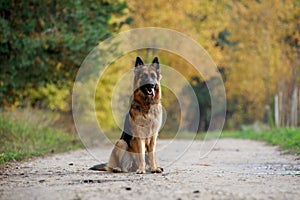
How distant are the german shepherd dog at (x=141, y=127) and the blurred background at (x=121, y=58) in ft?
12.8

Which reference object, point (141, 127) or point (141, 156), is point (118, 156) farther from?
point (141, 127)

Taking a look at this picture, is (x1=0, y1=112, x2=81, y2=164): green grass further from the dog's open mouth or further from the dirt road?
the dog's open mouth

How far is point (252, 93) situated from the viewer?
136ft

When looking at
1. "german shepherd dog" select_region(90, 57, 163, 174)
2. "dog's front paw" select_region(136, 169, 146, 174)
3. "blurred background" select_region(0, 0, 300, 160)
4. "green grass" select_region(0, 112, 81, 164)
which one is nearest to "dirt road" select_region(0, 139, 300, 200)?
"dog's front paw" select_region(136, 169, 146, 174)

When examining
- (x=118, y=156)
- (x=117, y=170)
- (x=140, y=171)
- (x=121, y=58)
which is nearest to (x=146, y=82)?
(x=118, y=156)

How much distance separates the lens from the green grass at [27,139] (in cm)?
1548

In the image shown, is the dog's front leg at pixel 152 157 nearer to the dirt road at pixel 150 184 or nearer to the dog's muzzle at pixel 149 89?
the dirt road at pixel 150 184

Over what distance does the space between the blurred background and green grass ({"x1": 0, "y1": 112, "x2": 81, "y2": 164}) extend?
0.28ft

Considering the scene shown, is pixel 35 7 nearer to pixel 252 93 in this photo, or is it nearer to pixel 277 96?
pixel 277 96

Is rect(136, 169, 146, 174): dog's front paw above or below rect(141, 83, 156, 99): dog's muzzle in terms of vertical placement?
below

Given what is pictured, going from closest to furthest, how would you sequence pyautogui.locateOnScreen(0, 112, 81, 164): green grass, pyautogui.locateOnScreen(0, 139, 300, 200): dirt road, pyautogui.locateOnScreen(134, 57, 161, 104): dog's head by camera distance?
pyautogui.locateOnScreen(0, 139, 300, 200): dirt road < pyautogui.locateOnScreen(134, 57, 161, 104): dog's head < pyautogui.locateOnScreen(0, 112, 81, 164): green grass

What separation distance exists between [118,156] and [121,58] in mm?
21346

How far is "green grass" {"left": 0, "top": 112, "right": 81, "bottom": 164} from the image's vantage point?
15.5 meters

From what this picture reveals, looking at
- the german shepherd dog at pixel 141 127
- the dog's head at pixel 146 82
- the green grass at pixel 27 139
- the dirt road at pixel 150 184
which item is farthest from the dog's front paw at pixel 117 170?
the green grass at pixel 27 139
